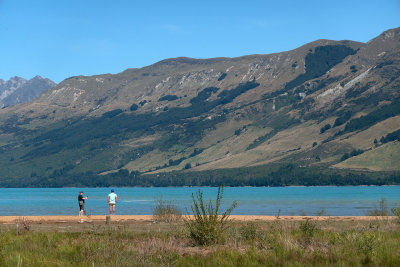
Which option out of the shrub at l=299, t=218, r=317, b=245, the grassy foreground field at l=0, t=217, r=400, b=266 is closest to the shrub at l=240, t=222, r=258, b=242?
the grassy foreground field at l=0, t=217, r=400, b=266

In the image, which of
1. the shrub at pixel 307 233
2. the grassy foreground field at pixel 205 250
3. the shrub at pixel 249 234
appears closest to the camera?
the grassy foreground field at pixel 205 250

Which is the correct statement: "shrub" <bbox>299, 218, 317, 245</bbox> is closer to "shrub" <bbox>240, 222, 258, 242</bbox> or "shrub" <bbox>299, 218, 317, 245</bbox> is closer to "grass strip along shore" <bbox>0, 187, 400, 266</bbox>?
"grass strip along shore" <bbox>0, 187, 400, 266</bbox>

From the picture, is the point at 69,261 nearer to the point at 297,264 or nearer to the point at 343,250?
the point at 297,264

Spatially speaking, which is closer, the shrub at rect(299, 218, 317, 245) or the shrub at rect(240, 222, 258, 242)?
the shrub at rect(299, 218, 317, 245)

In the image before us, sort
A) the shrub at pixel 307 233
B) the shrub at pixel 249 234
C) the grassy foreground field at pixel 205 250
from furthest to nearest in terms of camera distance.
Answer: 1. the shrub at pixel 249 234
2. the shrub at pixel 307 233
3. the grassy foreground field at pixel 205 250

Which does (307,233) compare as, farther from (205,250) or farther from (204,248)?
(205,250)

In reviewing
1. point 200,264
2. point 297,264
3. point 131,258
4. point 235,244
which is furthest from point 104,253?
point 297,264

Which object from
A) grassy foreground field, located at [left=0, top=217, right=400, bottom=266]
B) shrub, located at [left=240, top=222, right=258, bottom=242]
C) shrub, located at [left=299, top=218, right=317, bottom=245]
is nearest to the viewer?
grassy foreground field, located at [left=0, top=217, right=400, bottom=266]

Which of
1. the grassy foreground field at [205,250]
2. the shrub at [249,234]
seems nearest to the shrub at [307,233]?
the grassy foreground field at [205,250]

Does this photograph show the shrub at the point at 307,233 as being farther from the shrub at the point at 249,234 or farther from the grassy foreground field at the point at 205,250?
the shrub at the point at 249,234

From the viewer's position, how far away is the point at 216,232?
81.2 feet

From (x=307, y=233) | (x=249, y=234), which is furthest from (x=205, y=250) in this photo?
(x=307, y=233)

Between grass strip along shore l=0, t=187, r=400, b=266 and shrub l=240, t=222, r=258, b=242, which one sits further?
shrub l=240, t=222, r=258, b=242

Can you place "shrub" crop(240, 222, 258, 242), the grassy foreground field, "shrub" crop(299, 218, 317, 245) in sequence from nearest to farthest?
the grassy foreground field, "shrub" crop(299, 218, 317, 245), "shrub" crop(240, 222, 258, 242)
